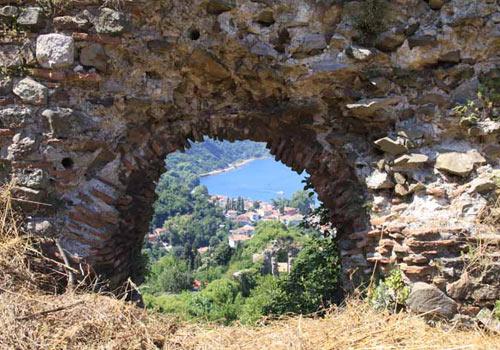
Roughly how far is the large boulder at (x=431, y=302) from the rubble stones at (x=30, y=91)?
11.0ft

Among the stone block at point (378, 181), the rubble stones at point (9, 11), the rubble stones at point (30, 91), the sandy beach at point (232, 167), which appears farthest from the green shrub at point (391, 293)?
the sandy beach at point (232, 167)

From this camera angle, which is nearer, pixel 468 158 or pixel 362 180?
pixel 468 158

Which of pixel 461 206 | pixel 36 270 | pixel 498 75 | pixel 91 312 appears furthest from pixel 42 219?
pixel 498 75

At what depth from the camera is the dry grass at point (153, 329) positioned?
250 centimetres

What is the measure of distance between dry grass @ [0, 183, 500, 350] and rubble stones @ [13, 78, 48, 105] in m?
1.20

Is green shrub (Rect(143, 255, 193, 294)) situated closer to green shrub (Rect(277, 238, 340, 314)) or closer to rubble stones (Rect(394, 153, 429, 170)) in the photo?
green shrub (Rect(277, 238, 340, 314))

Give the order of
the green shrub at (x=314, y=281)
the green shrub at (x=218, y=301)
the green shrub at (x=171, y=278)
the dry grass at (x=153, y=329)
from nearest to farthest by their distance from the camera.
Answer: the dry grass at (x=153, y=329) → the green shrub at (x=314, y=281) → the green shrub at (x=218, y=301) → the green shrub at (x=171, y=278)

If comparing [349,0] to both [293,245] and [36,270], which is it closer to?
[36,270]

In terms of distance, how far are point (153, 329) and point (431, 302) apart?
6.37ft

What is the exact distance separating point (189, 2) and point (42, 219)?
7.32 feet

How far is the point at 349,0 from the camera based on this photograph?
3.82 m

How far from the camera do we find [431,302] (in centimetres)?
319

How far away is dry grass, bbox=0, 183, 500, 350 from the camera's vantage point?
8.20 ft

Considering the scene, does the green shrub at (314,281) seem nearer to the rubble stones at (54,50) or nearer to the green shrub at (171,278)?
the rubble stones at (54,50)
